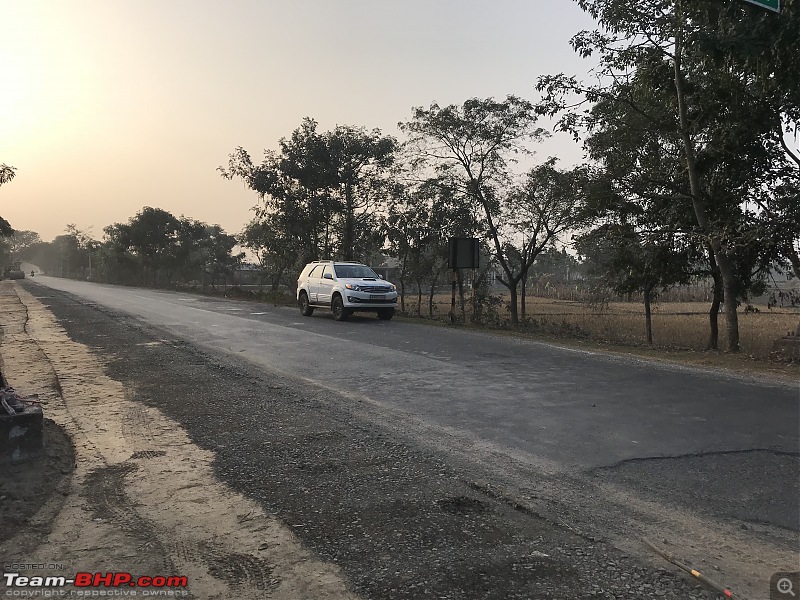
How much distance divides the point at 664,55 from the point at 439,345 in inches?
340

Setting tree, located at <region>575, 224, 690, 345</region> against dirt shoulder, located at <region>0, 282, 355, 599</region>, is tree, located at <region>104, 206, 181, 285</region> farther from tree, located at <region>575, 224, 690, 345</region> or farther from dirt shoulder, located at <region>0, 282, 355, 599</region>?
dirt shoulder, located at <region>0, 282, 355, 599</region>

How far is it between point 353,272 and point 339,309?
1.58 m

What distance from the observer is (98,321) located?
1853 centimetres

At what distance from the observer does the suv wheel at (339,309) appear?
19.9m

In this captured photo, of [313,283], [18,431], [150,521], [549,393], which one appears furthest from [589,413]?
[313,283]

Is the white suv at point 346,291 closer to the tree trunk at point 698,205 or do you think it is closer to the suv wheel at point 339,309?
the suv wheel at point 339,309

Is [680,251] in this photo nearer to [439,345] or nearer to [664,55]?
[664,55]

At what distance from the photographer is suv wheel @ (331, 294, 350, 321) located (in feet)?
65.2

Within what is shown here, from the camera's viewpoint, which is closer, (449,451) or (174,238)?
(449,451)

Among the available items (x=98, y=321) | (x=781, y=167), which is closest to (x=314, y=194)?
(x=98, y=321)

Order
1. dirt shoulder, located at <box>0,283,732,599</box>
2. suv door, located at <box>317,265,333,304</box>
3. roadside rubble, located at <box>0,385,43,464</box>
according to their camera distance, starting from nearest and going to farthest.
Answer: dirt shoulder, located at <box>0,283,732,599</box> → roadside rubble, located at <box>0,385,43,464</box> → suv door, located at <box>317,265,333,304</box>

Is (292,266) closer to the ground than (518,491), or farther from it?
farther from it

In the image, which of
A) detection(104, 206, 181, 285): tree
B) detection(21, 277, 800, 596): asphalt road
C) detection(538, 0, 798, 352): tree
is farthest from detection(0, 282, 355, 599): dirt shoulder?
detection(104, 206, 181, 285): tree

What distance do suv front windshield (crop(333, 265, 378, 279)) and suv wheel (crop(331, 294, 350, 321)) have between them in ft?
2.98
